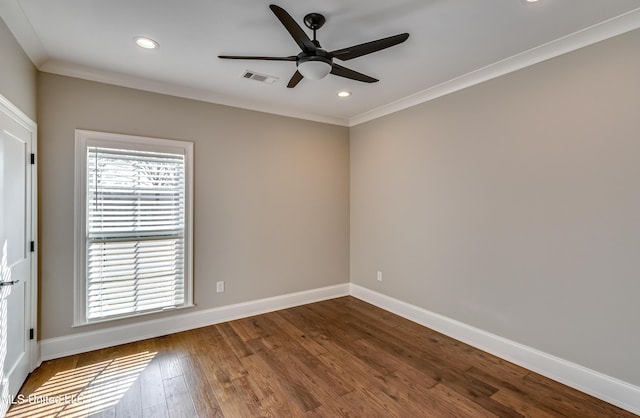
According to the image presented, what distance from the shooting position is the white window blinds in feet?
9.70

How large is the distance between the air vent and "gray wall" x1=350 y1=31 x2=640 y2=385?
1691mm

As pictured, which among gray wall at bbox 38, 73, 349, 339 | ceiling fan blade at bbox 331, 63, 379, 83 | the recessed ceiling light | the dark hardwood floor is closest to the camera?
the dark hardwood floor

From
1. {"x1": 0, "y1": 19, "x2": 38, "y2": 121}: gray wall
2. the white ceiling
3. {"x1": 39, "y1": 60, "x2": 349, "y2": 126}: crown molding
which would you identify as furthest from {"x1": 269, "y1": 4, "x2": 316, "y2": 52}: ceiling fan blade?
{"x1": 39, "y1": 60, "x2": 349, "y2": 126}: crown molding

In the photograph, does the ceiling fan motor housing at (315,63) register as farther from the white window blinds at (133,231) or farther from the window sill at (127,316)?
the window sill at (127,316)

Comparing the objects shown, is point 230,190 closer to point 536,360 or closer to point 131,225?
point 131,225

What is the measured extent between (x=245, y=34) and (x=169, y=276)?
2.54 metres

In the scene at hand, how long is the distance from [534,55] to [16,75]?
4.09 meters

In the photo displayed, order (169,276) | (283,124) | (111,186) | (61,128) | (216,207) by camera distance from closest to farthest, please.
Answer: (61,128)
(111,186)
(169,276)
(216,207)
(283,124)

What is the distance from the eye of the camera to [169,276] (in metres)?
3.33

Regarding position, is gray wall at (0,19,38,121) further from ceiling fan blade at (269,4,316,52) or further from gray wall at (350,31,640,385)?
gray wall at (350,31,640,385)

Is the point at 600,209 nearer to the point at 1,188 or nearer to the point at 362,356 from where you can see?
the point at 362,356

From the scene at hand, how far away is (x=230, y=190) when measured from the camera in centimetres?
372

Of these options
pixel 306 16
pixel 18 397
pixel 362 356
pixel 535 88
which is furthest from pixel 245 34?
pixel 18 397

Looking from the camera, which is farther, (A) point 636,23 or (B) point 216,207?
(B) point 216,207
